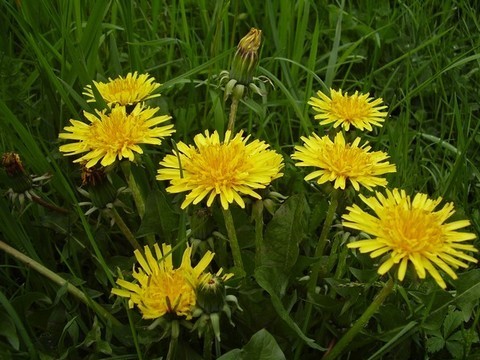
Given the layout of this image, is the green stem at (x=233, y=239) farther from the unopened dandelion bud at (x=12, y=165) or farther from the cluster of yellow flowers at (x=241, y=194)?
Result: the unopened dandelion bud at (x=12, y=165)

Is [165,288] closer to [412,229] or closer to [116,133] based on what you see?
[116,133]

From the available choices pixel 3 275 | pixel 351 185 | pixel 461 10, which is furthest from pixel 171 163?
pixel 461 10

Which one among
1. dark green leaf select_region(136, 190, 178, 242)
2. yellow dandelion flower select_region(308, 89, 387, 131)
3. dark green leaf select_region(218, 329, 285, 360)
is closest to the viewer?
dark green leaf select_region(218, 329, 285, 360)

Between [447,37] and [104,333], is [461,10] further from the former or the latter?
[104,333]

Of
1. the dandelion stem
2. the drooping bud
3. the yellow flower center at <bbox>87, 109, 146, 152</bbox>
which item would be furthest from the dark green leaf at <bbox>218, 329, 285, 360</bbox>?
the dandelion stem

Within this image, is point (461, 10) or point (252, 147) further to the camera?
point (461, 10)

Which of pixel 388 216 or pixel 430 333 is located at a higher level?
pixel 388 216

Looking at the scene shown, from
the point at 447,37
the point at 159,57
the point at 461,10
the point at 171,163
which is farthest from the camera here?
the point at 461,10

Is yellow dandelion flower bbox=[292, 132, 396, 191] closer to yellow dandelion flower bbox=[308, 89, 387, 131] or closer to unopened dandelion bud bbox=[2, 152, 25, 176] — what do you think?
yellow dandelion flower bbox=[308, 89, 387, 131]
